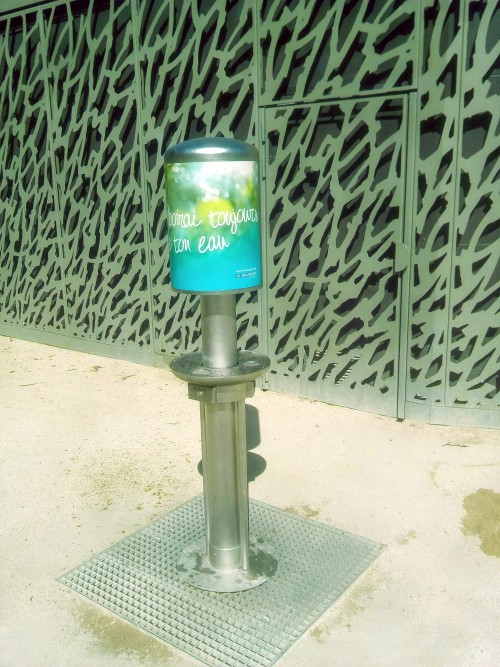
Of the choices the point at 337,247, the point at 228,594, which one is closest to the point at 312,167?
the point at 337,247

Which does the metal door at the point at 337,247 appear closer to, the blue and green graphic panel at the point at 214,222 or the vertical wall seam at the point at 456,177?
the vertical wall seam at the point at 456,177

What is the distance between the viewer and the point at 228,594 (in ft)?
10.3

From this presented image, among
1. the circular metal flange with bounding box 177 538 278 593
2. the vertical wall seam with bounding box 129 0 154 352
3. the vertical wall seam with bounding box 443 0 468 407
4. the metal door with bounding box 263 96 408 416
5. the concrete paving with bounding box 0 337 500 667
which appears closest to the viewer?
the concrete paving with bounding box 0 337 500 667

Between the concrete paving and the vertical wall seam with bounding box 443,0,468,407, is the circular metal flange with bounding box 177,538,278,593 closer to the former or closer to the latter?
the concrete paving

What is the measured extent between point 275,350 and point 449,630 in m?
3.02

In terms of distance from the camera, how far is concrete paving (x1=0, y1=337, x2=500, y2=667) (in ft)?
9.32

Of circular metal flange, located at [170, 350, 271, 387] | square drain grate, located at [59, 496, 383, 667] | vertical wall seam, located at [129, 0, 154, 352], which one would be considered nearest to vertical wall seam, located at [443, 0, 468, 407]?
square drain grate, located at [59, 496, 383, 667]

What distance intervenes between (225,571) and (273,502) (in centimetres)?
80

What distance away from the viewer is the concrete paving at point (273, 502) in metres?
2.84

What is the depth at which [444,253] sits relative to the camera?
4645 millimetres

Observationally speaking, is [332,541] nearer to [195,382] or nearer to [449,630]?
[449,630]

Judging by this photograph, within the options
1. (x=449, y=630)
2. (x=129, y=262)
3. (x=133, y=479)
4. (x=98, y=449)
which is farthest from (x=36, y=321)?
(x=449, y=630)

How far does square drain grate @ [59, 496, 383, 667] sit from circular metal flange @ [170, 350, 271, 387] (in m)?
1.03

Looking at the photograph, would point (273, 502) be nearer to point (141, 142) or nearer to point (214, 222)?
point (214, 222)
